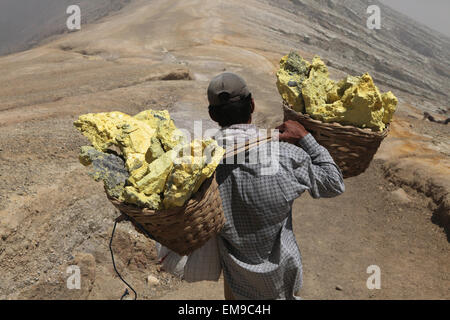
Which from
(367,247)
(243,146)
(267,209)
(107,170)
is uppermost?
(243,146)

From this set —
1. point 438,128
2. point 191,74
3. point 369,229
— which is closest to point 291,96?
point 369,229

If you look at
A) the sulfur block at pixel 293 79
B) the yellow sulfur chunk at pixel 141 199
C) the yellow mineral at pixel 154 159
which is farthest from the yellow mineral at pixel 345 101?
the yellow sulfur chunk at pixel 141 199

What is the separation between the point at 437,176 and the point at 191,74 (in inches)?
352

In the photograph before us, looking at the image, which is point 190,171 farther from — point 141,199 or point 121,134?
point 121,134

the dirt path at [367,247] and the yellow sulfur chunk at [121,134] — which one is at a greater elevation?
the yellow sulfur chunk at [121,134]

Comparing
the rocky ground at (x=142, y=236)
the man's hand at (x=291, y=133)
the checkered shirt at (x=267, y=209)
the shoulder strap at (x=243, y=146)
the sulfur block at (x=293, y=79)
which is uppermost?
the sulfur block at (x=293, y=79)

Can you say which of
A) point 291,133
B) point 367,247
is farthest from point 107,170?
point 367,247

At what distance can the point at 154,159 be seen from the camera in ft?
4.99

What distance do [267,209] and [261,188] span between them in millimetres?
116

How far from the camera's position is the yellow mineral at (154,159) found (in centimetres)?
134

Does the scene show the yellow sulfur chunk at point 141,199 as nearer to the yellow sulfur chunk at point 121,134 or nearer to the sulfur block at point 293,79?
the yellow sulfur chunk at point 121,134

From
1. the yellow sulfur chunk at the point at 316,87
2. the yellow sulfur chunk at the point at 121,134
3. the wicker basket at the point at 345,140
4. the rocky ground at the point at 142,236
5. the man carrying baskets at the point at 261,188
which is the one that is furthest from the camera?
the rocky ground at the point at 142,236

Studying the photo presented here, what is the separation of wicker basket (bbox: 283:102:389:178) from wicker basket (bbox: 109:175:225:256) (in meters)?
0.77

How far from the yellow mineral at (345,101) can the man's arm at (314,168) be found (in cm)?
32
